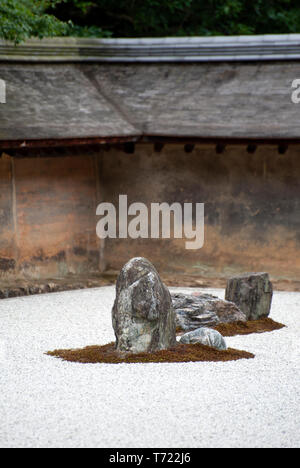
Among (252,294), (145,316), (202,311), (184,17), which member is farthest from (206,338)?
(184,17)

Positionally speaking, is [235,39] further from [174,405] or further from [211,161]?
[174,405]

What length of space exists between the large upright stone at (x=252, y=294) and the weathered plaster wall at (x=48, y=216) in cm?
427

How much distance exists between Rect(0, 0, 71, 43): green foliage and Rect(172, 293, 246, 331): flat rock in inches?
221

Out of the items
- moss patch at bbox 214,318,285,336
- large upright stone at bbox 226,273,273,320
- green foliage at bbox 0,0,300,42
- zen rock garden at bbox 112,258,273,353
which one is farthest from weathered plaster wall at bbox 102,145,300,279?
green foliage at bbox 0,0,300,42

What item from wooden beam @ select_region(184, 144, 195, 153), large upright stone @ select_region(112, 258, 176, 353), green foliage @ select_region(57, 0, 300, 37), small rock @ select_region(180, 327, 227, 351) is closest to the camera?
large upright stone @ select_region(112, 258, 176, 353)

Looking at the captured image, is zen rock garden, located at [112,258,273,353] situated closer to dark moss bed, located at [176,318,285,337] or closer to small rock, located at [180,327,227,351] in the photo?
small rock, located at [180,327,227,351]

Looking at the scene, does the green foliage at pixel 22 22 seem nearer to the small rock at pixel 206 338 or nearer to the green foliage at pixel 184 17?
the small rock at pixel 206 338

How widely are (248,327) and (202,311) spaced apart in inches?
27.2

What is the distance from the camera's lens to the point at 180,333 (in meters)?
9.30

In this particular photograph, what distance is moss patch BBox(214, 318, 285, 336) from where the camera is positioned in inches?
377

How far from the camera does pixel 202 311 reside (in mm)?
9672

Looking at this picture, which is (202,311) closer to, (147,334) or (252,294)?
(252,294)

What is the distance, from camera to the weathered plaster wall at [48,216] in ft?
41.8

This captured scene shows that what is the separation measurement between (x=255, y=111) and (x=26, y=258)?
4.88 m
